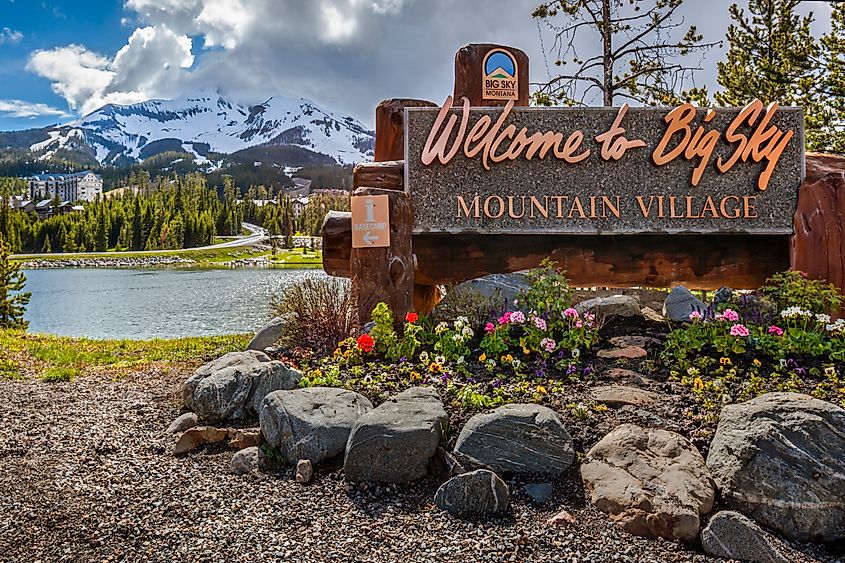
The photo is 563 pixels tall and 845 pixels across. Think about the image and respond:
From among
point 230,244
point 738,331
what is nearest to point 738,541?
point 738,331

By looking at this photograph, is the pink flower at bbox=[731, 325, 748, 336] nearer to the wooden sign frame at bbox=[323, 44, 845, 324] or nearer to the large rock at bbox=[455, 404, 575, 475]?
the large rock at bbox=[455, 404, 575, 475]

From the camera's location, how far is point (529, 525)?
9.89 ft

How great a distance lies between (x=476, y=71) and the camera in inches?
293

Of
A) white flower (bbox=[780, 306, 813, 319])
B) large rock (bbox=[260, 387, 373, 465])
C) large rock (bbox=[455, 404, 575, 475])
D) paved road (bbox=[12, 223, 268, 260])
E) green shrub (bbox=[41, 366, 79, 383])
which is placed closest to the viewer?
large rock (bbox=[455, 404, 575, 475])

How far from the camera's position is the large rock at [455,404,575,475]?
342 centimetres

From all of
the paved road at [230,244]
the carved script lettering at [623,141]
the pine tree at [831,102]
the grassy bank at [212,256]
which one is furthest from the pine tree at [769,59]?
the paved road at [230,244]

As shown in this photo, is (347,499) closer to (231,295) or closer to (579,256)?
(579,256)

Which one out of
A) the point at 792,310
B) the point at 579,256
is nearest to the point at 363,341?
the point at 579,256

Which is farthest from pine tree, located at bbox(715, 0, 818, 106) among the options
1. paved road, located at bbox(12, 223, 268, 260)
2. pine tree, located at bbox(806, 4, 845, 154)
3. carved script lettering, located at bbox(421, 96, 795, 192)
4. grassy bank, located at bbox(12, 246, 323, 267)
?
paved road, located at bbox(12, 223, 268, 260)

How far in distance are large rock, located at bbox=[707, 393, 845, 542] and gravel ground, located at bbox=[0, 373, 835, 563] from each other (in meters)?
0.52

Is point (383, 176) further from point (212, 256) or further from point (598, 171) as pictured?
point (212, 256)

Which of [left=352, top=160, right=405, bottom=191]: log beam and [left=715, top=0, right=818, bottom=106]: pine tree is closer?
[left=352, top=160, right=405, bottom=191]: log beam

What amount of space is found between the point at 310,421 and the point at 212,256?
80.2m

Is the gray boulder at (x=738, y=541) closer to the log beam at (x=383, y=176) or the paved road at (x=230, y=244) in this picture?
the log beam at (x=383, y=176)
